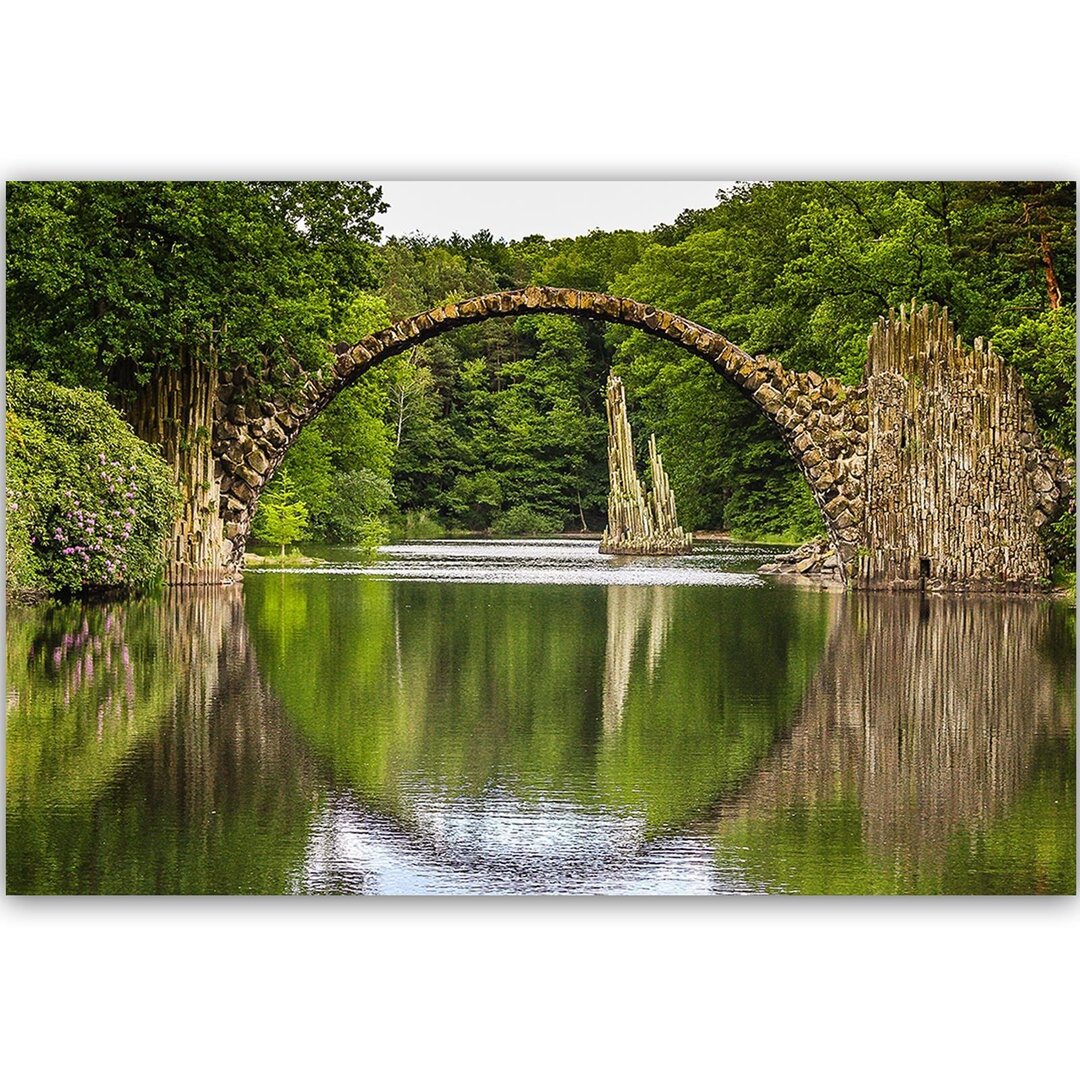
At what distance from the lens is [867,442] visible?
18.9 metres

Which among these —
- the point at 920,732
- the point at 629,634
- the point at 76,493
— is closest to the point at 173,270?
the point at 76,493

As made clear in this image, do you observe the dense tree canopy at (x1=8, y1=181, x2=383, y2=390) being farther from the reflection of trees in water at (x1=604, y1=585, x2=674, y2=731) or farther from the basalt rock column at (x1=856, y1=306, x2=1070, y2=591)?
the basalt rock column at (x1=856, y1=306, x2=1070, y2=591)

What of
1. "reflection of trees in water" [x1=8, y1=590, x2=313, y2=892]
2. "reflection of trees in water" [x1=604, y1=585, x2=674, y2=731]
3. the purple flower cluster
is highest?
the purple flower cluster

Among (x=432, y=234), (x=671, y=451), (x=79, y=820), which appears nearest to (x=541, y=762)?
(x=79, y=820)

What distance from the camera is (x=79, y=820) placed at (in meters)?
7.62

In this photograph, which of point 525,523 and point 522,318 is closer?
point 522,318

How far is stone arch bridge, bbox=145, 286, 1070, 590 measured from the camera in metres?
17.7

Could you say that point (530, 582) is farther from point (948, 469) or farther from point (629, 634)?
point (629, 634)

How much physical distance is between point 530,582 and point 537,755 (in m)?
13.3

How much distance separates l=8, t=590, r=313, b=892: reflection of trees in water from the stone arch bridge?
6.02 m

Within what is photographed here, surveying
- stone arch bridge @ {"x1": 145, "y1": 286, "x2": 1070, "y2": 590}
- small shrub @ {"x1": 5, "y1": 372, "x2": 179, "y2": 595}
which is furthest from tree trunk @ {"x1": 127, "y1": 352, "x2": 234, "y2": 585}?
small shrub @ {"x1": 5, "y1": 372, "x2": 179, "y2": 595}

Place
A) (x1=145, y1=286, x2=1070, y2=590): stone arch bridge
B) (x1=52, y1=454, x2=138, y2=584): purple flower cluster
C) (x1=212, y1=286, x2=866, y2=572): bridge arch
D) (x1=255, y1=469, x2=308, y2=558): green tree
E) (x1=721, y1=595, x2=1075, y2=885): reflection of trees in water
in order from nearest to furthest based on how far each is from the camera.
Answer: (x1=721, y1=595, x2=1075, y2=885): reflection of trees in water, (x1=52, y1=454, x2=138, y2=584): purple flower cluster, (x1=145, y1=286, x2=1070, y2=590): stone arch bridge, (x1=212, y1=286, x2=866, y2=572): bridge arch, (x1=255, y1=469, x2=308, y2=558): green tree

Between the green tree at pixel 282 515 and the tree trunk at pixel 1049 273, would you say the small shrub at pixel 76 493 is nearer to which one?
the tree trunk at pixel 1049 273

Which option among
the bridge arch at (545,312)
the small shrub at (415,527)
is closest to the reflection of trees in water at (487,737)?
the bridge arch at (545,312)
